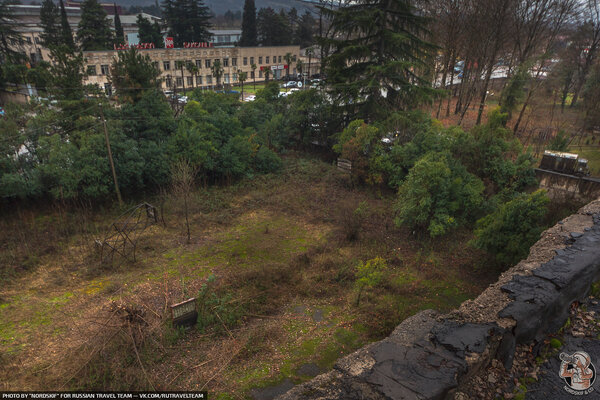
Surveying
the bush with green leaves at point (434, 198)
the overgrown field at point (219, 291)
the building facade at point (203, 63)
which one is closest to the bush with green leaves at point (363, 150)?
the overgrown field at point (219, 291)

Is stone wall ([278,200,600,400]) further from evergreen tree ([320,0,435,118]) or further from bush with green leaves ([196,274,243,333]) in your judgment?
evergreen tree ([320,0,435,118])

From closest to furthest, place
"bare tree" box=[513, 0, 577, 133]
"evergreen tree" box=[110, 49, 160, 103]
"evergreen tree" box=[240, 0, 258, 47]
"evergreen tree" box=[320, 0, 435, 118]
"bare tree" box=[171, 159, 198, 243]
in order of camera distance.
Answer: "bare tree" box=[171, 159, 198, 243]
"evergreen tree" box=[110, 49, 160, 103]
"evergreen tree" box=[320, 0, 435, 118]
"bare tree" box=[513, 0, 577, 133]
"evergreen tree" box=[240, 0, 258, 47]

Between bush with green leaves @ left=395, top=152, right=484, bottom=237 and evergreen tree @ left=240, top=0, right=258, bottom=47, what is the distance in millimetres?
52807

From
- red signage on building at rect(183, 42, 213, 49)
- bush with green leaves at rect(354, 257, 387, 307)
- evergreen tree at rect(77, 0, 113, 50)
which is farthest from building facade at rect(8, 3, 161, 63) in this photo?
bush with green leaves at rect(354, 257, 387, 307)

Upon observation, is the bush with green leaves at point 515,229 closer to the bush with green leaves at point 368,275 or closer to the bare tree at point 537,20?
the bush with green leaves at point 368,275

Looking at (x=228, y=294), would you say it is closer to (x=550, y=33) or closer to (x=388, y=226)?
(x=388, y=226)

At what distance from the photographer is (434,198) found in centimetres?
1321

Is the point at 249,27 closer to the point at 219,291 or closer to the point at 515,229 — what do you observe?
the point at 219,291

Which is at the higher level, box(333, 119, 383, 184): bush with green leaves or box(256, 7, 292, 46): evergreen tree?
box(256, 7, 292, 46): evergreen tree

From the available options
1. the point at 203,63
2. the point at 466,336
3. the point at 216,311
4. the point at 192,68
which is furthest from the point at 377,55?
the point at 203,63

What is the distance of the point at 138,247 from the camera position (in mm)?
13492

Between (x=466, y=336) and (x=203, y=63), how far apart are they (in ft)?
168

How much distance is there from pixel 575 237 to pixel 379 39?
1589 cm

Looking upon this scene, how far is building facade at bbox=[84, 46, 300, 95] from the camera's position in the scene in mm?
41594
